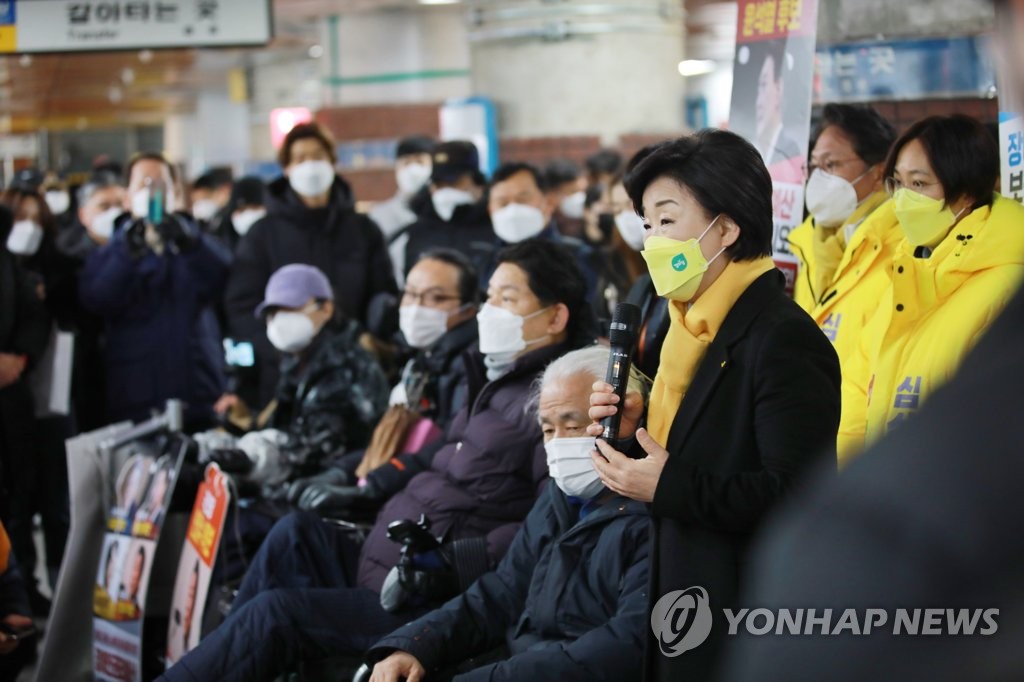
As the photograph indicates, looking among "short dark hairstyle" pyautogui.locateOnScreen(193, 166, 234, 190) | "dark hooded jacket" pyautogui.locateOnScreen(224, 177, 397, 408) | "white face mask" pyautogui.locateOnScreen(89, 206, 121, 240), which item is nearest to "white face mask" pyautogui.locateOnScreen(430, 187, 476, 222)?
"dark hooded jacket" pyautogui.locateOnScreen(224, 177, 397, 408)

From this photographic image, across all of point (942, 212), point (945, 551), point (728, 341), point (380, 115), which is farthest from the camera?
point (380, 115)

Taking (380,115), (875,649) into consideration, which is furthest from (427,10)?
(875,649)

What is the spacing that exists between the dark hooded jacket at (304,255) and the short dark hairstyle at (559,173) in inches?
119

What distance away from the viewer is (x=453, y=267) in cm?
552

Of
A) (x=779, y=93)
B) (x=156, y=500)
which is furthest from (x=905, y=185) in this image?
(x=156, y=500)

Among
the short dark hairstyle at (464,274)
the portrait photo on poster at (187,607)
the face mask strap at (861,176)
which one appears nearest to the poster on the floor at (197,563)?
the portrait photo on poster at (187,607)

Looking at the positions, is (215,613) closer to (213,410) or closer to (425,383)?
(425,383)

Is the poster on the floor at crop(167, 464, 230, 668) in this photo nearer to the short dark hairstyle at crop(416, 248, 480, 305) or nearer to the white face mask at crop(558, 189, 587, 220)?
the short dark hairstyle at crop(416, 248, 480, 305)

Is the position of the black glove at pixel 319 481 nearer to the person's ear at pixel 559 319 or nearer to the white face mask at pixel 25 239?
the person's ear at pixel 559 319

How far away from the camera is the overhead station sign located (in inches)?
330

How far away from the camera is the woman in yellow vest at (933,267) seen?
3512 mm

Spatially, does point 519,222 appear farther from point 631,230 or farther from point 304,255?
point 631,230

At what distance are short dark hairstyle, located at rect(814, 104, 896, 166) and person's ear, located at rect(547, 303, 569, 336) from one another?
3.51 feet

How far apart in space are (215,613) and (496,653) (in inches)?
59.6
